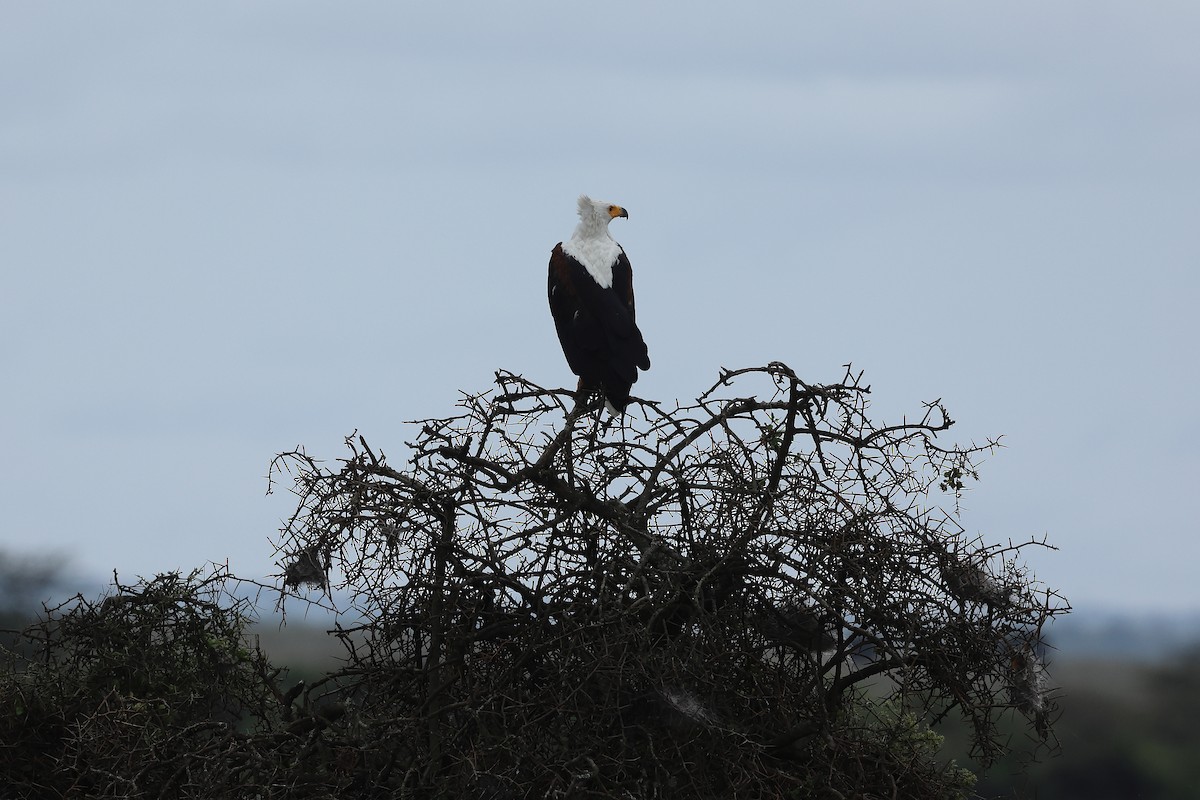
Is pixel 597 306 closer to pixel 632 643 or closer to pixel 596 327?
pixel 596 327

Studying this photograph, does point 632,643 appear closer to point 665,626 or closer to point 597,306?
point 665,626

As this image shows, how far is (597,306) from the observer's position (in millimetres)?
7434

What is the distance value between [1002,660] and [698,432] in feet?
4.55

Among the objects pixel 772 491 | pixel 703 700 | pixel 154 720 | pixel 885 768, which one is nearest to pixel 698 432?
pixel 772 491

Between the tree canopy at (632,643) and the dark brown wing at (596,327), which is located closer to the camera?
the tree canopy at (632,643)

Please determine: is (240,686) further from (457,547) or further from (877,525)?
(877,525)

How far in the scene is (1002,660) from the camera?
5000mm

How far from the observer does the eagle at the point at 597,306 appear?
278 inches

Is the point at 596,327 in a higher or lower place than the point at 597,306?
lower

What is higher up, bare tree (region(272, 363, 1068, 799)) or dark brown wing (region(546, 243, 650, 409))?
dark brown wing (region(546, 243, 650, 409))

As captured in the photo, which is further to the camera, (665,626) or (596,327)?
(596,327)

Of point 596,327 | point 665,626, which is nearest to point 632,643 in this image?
point 665,626

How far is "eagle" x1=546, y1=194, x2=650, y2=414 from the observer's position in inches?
278

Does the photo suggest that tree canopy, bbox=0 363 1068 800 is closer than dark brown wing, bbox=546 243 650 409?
Yes
